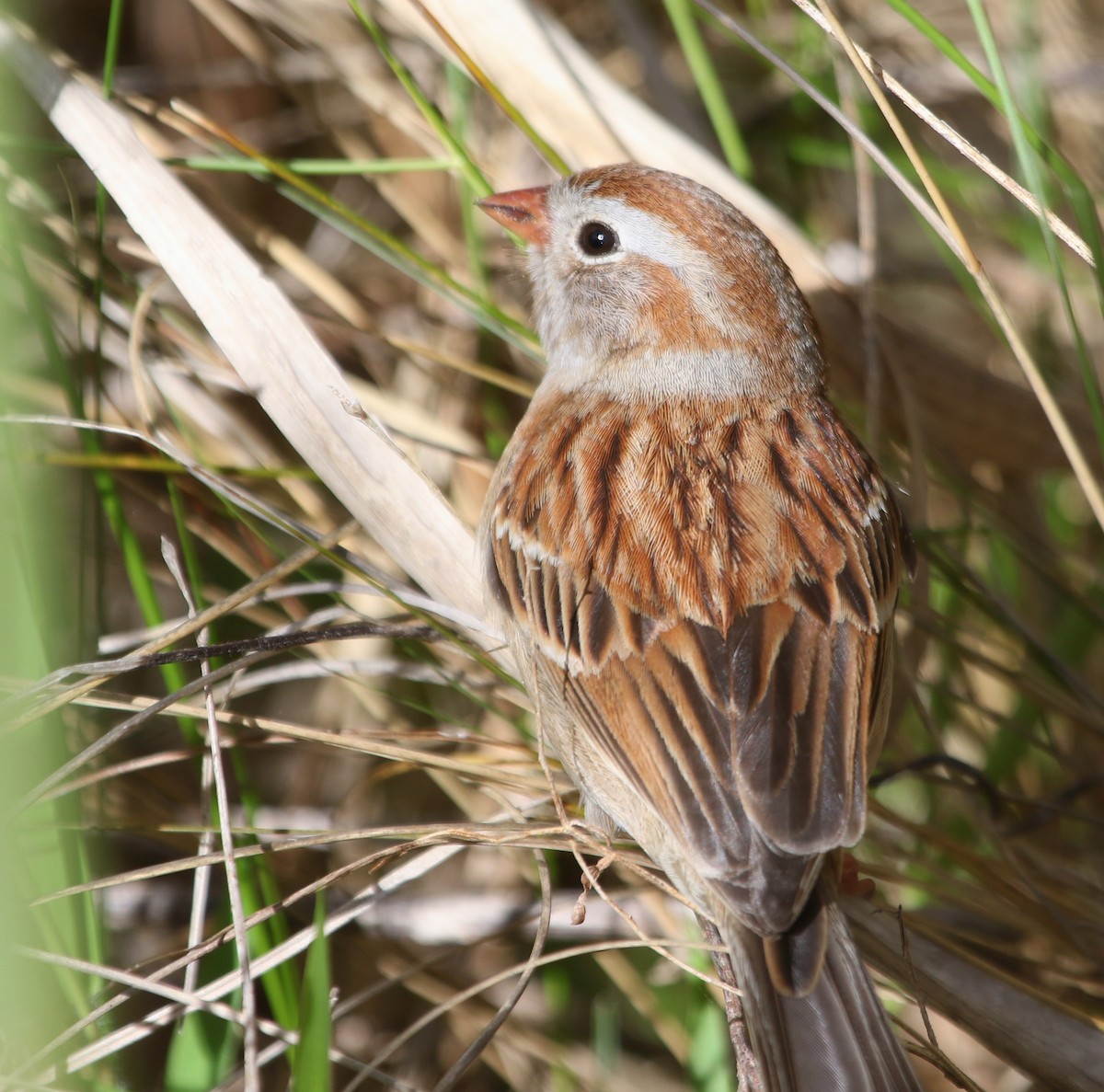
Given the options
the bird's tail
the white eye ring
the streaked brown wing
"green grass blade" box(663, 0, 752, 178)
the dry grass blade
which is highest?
"green grass blade" box(663, 0, 752, 178)

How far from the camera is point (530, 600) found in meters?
2.23

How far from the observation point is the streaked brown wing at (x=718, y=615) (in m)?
1.88

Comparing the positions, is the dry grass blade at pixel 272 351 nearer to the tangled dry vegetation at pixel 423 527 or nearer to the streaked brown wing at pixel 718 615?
the tangled dry vegetation at pixel 423 527

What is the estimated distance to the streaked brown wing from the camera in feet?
6.17

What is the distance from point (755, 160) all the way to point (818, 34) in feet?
1.63

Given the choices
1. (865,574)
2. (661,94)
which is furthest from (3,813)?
(661,94)

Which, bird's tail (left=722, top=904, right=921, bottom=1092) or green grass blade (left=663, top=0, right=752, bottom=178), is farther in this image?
green grass blade (left=663, top=0, right=752, bottom=178)

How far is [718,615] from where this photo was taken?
80.8 inches

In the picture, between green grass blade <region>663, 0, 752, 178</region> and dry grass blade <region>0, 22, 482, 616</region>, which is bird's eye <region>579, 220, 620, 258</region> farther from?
dry grass blade <region>0, 22, 482, 616</region>

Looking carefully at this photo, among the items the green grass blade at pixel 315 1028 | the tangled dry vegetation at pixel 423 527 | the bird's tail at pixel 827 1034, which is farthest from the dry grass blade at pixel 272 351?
the bird's tail at pixel 827 1034

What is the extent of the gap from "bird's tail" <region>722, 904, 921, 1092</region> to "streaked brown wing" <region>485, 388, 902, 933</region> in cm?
12

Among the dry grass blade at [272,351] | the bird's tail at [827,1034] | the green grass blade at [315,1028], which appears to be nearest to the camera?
the green grass blade at [315,1028]

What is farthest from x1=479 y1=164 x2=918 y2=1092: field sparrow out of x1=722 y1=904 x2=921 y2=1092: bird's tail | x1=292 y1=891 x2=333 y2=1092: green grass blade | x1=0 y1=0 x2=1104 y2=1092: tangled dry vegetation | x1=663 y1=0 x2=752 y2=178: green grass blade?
x1=292 y1=891 x2=333 y2=1092: green grass blade

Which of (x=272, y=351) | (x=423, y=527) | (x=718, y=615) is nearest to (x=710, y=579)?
(x=718, y=615)
